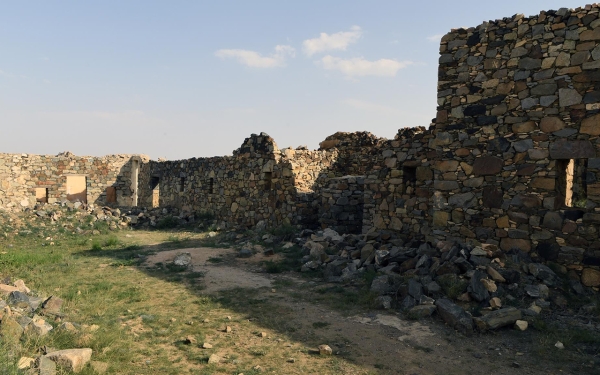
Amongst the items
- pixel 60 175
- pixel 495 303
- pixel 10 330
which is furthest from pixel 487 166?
pixel 60 175

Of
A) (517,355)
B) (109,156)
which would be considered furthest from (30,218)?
(517,355)

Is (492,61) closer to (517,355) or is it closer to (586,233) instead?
(586,233)

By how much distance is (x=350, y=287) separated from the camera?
718 cm

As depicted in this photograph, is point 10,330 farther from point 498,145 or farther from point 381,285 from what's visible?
point 498,145

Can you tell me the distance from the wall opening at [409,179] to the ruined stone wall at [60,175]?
54.8ft

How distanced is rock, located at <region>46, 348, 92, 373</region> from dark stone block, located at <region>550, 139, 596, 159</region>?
7.10 metres

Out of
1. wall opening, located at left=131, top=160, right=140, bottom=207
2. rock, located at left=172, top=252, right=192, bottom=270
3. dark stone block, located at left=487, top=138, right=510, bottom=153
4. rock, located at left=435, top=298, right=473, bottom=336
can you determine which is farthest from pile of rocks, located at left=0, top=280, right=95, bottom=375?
wall opening, located at left=131, top=160, right=140, bottom=207

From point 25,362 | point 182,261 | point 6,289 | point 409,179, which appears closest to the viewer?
point 25,362

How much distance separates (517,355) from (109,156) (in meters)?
22.4

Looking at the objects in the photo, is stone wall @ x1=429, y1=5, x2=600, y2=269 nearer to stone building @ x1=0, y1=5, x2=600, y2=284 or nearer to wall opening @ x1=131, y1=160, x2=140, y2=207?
stone building @ x1=0, y1=5, x2=600, y2=284

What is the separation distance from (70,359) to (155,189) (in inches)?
735

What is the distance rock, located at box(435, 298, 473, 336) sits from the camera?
513 cm

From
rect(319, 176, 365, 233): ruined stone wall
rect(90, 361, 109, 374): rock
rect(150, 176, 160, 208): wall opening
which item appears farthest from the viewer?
rect(150, 176, 160, 208): wall opening

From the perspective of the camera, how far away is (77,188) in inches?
861
